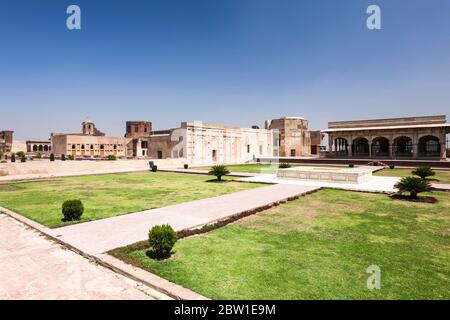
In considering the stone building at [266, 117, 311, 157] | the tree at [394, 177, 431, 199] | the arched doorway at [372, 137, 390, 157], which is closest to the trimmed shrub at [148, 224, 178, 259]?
the tree at [394, 177, 431, 199]

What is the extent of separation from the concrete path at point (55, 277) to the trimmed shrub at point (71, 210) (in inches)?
78.8

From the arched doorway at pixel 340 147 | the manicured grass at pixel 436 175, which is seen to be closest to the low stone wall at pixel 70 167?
the manicured grass at pixel 436 175

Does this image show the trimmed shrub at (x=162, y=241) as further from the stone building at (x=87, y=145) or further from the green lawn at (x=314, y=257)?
the stone building at (x=87, y=145)

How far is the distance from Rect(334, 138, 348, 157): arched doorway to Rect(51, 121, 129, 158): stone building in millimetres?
38502

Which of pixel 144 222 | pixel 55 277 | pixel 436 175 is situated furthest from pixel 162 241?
pixel 436 175

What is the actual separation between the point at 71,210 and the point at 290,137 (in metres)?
43.9

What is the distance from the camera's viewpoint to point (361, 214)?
977 centimetres

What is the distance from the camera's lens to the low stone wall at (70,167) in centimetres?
2411

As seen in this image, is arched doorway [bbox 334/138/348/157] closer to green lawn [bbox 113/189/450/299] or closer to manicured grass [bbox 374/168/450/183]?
manicured grass [bbox 374/168/450/183]

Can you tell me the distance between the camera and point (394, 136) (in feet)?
113

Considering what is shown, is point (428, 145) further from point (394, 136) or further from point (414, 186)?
point (414, 186)
